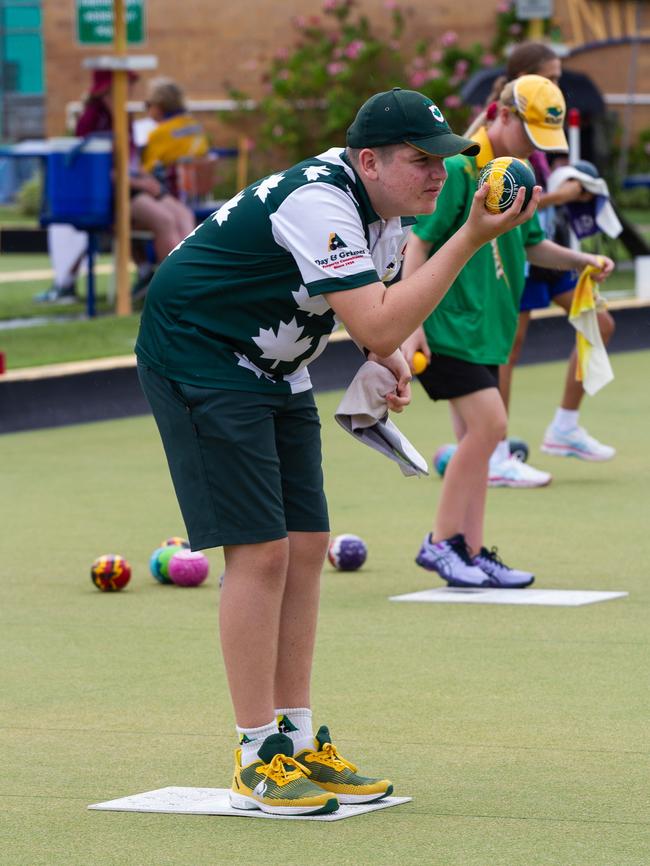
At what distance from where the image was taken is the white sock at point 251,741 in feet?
12.8

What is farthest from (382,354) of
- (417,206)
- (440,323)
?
(440,323)

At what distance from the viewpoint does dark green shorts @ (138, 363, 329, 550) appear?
3887mm

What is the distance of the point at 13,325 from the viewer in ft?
44.3

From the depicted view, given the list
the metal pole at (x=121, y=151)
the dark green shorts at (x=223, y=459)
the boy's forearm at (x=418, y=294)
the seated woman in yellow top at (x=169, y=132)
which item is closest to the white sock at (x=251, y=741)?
the dark green shorts at (x=223, y=459)

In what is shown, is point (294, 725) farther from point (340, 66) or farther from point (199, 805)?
point (340, 66)

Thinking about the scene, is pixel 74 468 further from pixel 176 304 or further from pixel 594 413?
pixel 176 304

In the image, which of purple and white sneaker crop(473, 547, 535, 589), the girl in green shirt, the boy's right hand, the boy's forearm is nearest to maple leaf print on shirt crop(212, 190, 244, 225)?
the boy's forearm

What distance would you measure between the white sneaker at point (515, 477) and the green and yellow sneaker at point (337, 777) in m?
4.48

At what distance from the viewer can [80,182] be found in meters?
13.3

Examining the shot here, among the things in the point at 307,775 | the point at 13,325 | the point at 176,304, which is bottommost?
the point at 13,325

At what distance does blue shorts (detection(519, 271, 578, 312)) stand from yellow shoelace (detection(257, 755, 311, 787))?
193 inches

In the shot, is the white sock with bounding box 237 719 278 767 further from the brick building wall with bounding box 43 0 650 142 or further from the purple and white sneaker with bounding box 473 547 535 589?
the brick building wall with bounding box 43 0 650 142

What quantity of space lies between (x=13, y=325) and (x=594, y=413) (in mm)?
4638

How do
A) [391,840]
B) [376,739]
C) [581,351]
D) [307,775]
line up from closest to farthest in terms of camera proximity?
[391,840] → [307,775] → [376,739] → [581,351]
